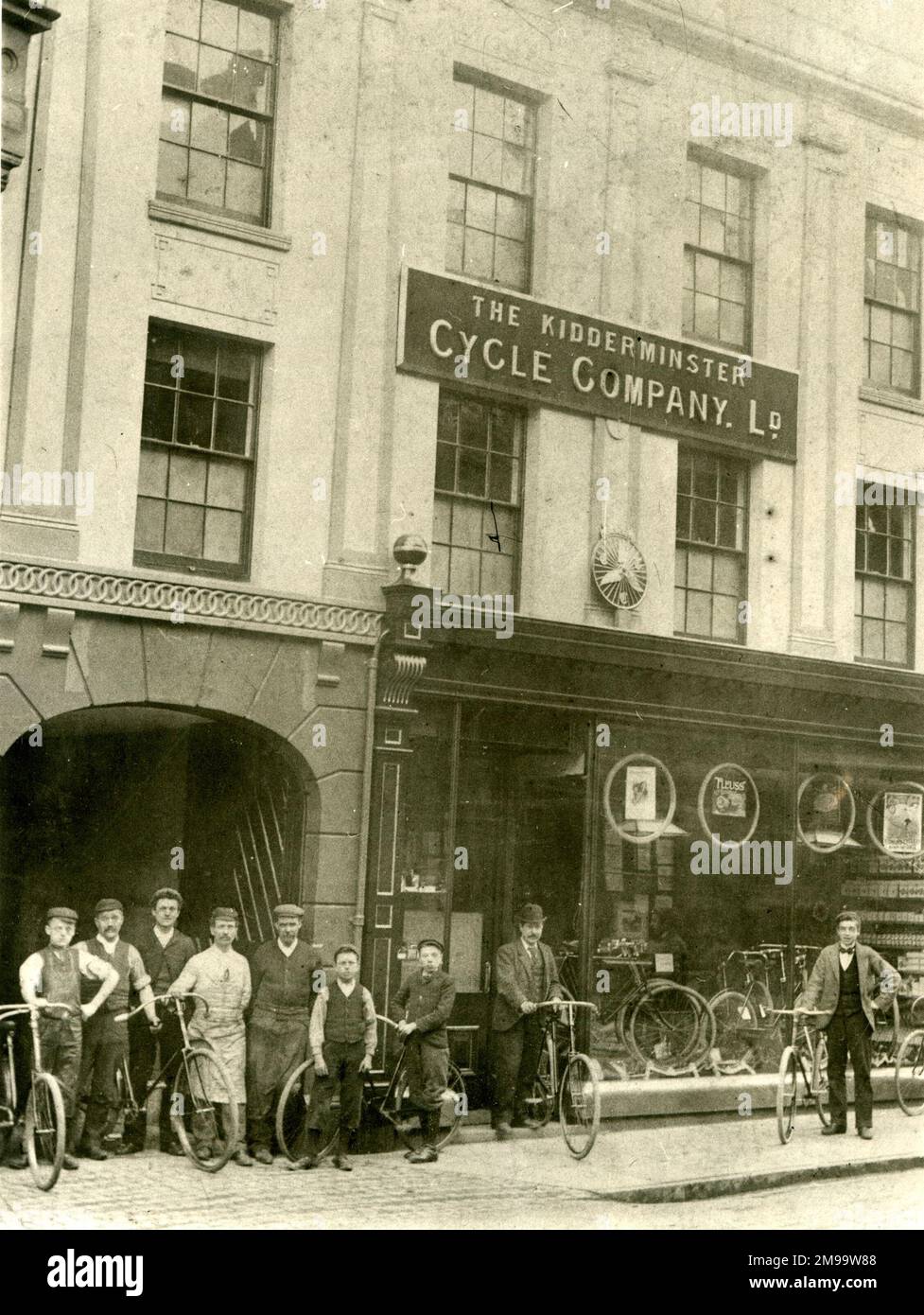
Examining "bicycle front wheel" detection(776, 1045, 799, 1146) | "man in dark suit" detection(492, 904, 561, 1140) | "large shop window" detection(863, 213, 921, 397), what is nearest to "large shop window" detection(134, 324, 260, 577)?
"man in dark suit" detection(492, 904, 561, 1140)

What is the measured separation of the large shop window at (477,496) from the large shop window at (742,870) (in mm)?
2103

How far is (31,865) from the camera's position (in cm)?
1335

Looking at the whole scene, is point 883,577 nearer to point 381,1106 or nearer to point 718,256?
point 718,256

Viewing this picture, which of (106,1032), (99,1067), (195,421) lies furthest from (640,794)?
(99,1067)

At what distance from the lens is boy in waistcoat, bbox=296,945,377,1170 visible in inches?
469

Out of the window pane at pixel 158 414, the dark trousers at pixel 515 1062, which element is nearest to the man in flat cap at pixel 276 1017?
the dark trousers at pixel 515 1062

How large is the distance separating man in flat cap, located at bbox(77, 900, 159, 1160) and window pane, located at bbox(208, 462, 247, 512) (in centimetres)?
338

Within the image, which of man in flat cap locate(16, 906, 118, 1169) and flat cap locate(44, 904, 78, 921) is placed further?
flat cap locate(44, 904, 78, 921)

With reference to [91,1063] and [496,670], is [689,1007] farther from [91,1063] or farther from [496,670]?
[91,1063]

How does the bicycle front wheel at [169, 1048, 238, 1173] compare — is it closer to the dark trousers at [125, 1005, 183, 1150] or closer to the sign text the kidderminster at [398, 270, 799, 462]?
the dark trousers at [125, 1005, 183, 1150]

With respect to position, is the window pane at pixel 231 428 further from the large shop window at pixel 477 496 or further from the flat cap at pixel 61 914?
the flat cap at pixel 61 914

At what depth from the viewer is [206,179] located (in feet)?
42.2
